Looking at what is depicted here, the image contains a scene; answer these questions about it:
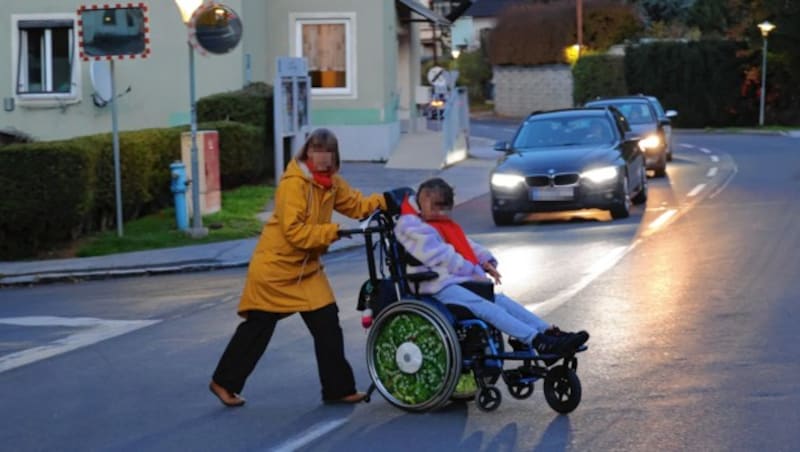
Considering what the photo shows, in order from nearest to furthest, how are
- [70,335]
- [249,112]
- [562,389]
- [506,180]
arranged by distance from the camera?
1. [562,389]
2. [70,335]
3. [506,180]
4. [249,112]

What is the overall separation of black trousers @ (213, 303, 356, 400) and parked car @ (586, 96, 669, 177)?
1846 cm

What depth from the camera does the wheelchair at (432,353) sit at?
778cm

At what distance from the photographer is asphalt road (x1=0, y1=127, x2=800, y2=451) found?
7.50 metres

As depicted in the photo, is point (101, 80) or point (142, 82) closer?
point (101, 80)

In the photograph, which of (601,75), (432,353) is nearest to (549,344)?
(432,353)

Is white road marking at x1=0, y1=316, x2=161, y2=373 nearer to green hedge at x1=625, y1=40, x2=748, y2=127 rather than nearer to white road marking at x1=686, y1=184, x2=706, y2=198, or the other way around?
white road marking at x1=686, y1=184, x2=706, y2=198

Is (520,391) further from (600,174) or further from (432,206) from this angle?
(600,174)

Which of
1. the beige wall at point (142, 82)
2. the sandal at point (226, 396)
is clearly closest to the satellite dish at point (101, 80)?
the beige wall at point (142, 82)

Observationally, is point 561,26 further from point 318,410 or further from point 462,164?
point 318,410

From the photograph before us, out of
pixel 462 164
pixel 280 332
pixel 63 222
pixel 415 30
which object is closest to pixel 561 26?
pixel 415 30

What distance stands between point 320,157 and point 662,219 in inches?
463

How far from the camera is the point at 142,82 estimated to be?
98.2ft

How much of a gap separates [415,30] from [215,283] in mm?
25469

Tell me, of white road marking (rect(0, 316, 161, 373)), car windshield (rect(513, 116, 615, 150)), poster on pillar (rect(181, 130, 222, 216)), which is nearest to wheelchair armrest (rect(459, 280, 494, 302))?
white road marking (rect(0, 316, 161, 373))
